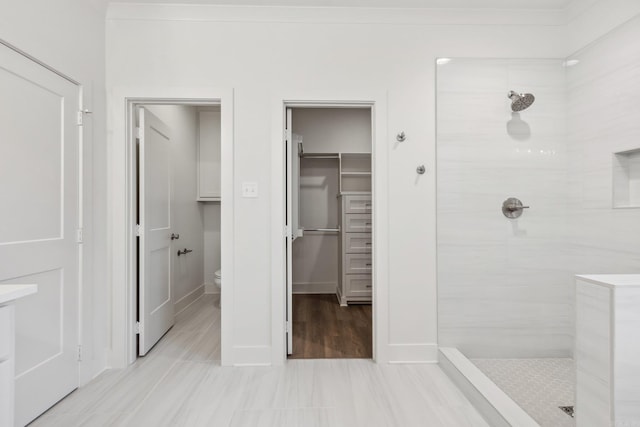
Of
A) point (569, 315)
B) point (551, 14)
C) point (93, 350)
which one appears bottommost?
point (93, 350)

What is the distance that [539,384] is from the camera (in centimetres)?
199

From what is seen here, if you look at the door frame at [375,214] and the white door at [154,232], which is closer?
the door frame at [375,214]

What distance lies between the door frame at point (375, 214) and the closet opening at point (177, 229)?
533mm

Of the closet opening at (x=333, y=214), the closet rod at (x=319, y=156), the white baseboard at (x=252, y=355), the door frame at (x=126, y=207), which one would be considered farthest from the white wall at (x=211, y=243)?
the white baseboard at (x=252, y=355)

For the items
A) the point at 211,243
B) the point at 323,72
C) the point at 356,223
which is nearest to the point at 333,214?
the point at 356,223

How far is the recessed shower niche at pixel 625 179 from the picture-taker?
75.3 inches

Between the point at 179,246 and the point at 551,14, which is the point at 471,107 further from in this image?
the point at 179,246

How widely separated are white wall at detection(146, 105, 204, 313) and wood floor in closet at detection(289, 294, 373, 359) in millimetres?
1288

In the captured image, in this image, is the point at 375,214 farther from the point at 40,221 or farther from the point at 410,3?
the point at 40,221

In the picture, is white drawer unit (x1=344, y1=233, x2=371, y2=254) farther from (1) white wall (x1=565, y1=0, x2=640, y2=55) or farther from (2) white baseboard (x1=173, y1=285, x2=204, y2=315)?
(1) white wall (x1=565, y1=0, x2=640, y2=55)

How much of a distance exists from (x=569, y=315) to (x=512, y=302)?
1.42ft

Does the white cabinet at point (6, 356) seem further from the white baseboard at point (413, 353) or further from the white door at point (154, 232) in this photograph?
the white baseboard at point (413, 353)

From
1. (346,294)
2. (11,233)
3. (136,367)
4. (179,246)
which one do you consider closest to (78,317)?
(136,367)

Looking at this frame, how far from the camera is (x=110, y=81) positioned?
7.41ft
